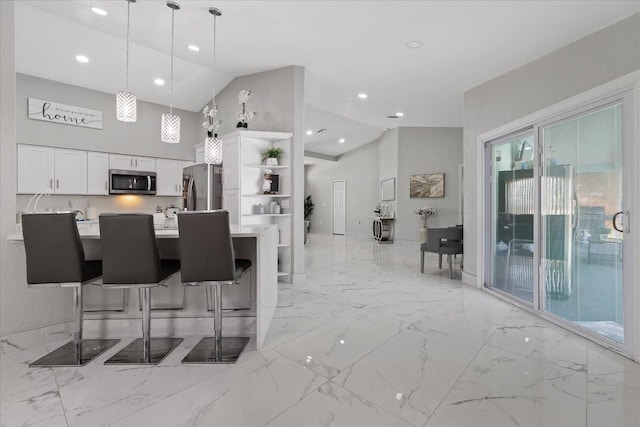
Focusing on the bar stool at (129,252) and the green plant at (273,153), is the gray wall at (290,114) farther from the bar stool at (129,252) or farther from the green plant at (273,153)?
the bar stool at (129,252)

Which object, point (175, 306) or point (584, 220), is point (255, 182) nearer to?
point (175, 306)

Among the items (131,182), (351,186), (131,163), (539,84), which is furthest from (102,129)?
(351,186)

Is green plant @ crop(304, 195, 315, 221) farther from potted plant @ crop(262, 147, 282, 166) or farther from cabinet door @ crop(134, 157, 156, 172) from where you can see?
potted plant @ crop(262, 147, 282, 166)

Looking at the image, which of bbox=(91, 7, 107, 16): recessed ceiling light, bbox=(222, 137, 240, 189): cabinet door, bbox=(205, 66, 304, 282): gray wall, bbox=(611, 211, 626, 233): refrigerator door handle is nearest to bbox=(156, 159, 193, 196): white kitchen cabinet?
bbox=(222, 137, 240, 189): cabinet door

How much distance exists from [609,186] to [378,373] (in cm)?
244

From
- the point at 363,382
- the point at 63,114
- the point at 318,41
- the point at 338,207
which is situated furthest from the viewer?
the point at 338,207

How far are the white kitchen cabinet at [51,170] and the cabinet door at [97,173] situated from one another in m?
0.06

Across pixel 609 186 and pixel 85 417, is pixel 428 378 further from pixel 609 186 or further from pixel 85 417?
pixel 609 186

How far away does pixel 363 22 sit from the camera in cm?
318

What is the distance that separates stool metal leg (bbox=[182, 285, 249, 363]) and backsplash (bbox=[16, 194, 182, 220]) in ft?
11.0

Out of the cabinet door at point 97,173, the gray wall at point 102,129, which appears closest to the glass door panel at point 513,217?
the gray wall at point 102,129

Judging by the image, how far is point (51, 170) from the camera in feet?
15.3

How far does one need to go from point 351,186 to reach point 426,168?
3523mm

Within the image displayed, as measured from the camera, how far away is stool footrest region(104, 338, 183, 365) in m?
2.19
